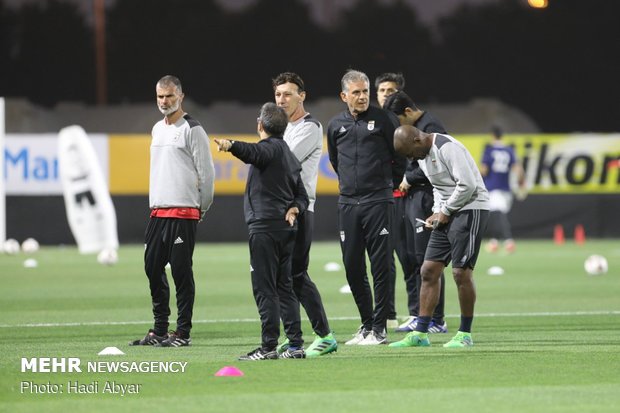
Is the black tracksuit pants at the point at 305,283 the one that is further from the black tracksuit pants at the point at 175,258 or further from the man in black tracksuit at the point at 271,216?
the black tracksuit pants at the point at 175,258

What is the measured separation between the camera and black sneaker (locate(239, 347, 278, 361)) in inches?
393

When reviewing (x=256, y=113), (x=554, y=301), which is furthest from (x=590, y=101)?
(x=554, y=301)

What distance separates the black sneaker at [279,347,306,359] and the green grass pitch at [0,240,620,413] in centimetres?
18

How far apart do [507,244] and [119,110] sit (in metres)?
10.6

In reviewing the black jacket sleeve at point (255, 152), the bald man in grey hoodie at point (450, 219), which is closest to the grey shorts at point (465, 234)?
the bald man in grey hoodie at point (450, 219)

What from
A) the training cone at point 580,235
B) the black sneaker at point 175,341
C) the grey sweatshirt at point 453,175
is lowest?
the black sneaker at point 175,341

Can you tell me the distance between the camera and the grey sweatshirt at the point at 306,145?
1095 cm

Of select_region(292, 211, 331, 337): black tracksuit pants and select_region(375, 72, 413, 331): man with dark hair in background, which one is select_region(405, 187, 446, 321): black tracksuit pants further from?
select_region(292, 211, 331, 337): black tracksuit pants

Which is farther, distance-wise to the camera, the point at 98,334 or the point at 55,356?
the point at 98,334

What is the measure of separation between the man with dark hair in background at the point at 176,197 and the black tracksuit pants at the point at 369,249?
4.13 feet

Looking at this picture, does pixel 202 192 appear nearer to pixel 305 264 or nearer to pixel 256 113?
pixel 305 264

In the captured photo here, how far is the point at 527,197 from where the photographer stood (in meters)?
30.1

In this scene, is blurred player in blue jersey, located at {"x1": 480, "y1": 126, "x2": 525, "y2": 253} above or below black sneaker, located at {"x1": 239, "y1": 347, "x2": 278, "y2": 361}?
above

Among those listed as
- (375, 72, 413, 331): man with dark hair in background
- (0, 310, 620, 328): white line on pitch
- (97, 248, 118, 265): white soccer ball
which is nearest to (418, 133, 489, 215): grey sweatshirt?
(375, 72, 413, 331): man with dark hair in background
